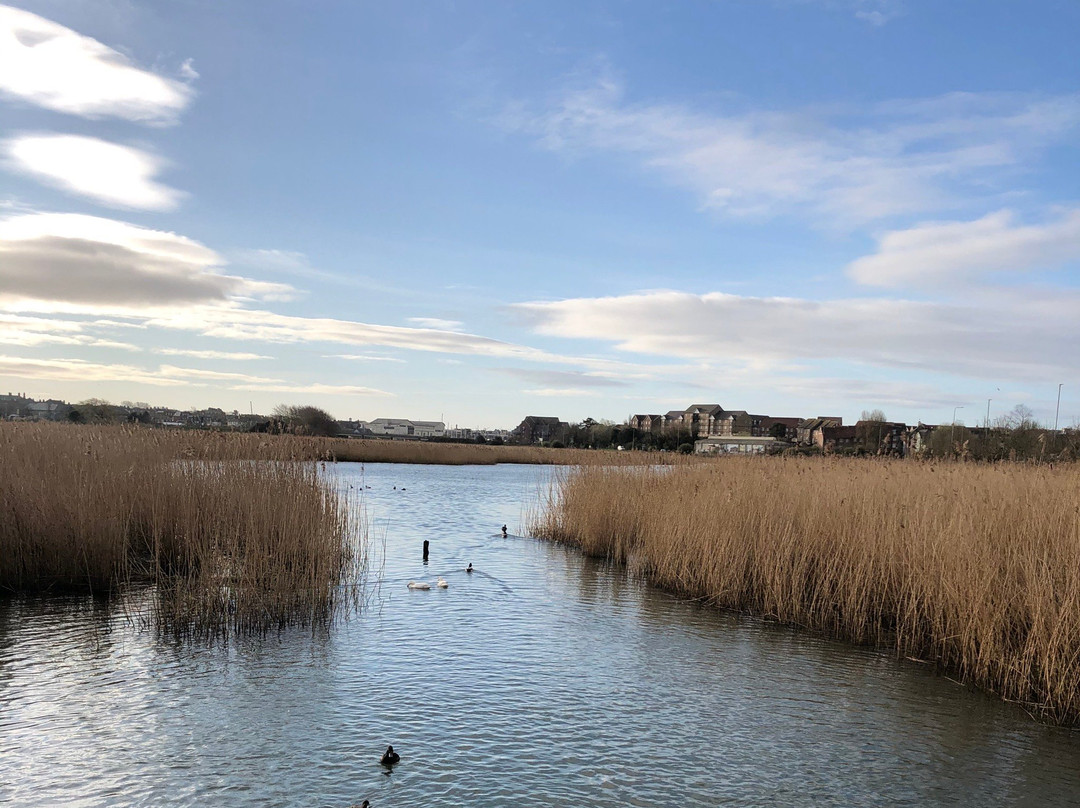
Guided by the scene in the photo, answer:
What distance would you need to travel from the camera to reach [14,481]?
9.70 meters

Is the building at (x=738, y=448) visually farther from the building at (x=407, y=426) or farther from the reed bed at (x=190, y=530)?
the building at (x=407, y=426)

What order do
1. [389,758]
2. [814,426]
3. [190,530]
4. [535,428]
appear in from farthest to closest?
[535,428] → [814,426] → [190,530] → [389,758]

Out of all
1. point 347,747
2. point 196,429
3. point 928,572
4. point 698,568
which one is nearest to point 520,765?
point 347,747

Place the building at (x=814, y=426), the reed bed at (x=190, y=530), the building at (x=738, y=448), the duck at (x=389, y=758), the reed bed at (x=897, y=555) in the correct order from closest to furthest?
the duck at (x=389, y=758) → the reed bed at (x=897, y=555) → the reed bed at (x=190, y=530) → the building at (x=738, y=448) → the building at (x=814, y=426)

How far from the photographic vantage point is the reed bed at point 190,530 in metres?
8.52

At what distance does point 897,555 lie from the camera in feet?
29.9

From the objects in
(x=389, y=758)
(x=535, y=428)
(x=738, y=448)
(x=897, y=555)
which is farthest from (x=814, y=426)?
(x=389, y=758)

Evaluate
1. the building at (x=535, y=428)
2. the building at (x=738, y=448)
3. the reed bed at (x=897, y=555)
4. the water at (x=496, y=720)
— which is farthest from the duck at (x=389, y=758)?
the building at (x=535, y=428)

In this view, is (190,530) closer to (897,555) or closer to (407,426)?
(897,555)

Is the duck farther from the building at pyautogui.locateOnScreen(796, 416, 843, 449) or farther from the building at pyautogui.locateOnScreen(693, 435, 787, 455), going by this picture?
the building at pyautogui.locateOnScreen(796, 416, 843, 449)

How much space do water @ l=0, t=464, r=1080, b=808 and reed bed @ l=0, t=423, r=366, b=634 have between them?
489 mm

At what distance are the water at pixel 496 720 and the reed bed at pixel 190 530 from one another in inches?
19.2

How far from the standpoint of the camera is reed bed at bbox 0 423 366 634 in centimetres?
852

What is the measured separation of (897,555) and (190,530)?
8475mm
